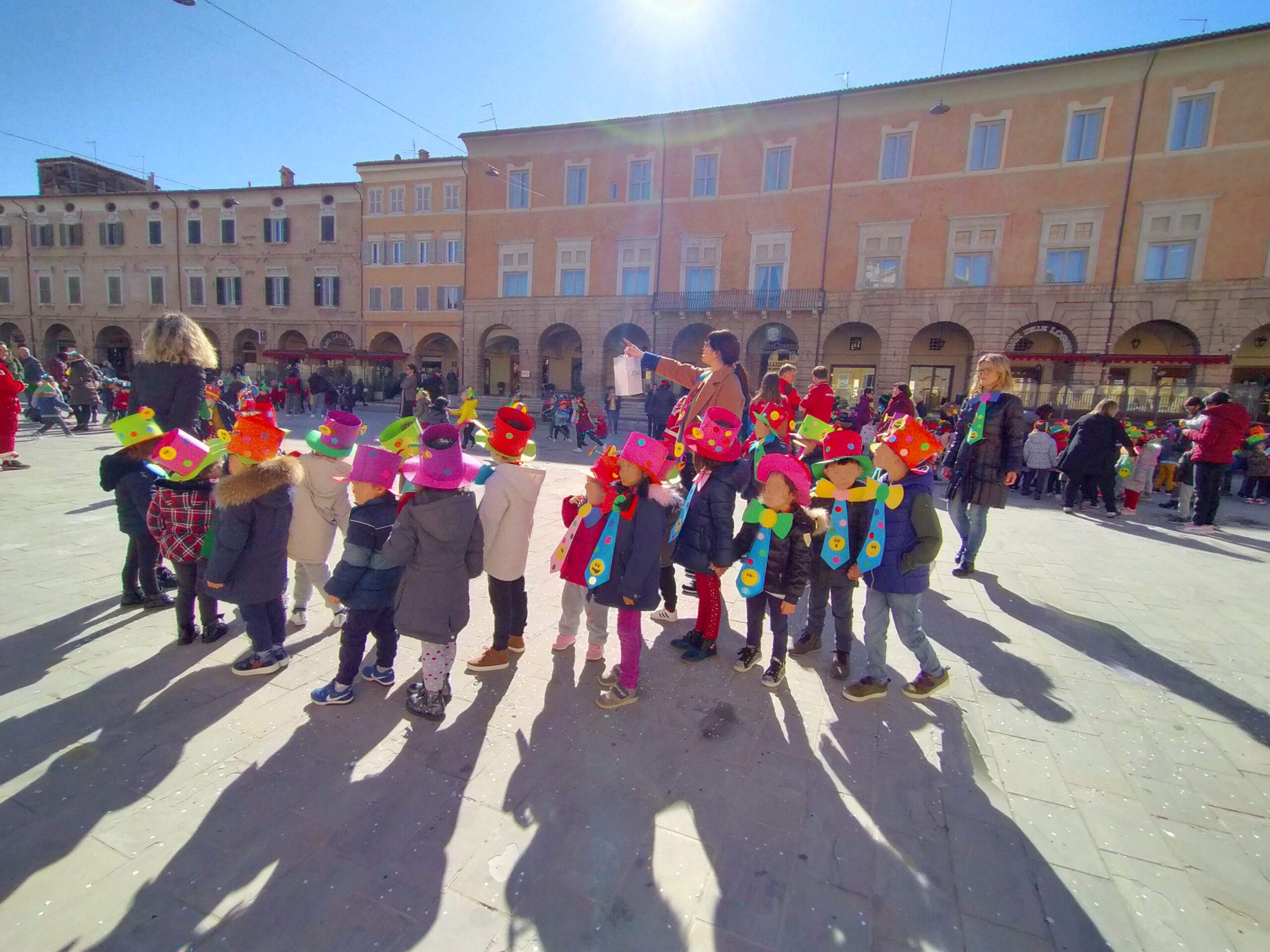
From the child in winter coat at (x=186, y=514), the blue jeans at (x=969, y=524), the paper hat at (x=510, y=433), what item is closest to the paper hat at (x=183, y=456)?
the child in winter coat at (x=186, y=514)

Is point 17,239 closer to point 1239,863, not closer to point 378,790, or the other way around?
point 378,790

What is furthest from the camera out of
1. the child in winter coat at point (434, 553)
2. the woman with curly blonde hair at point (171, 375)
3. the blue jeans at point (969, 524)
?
the blue jeans at point (969, 524)

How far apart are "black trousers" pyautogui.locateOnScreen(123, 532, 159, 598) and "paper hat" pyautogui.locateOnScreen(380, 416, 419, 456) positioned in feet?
5.51

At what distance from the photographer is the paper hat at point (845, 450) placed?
10.6ft

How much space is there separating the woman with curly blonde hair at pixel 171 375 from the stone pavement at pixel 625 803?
134 centimetres

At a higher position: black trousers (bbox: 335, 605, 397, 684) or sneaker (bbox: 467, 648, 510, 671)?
black trousers (bbox: 335, 605, 397, 684)

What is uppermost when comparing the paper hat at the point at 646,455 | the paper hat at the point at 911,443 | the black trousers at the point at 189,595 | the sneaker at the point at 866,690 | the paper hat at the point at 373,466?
the paper hat at the point at 911,443

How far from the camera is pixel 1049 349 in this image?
2188 centimetres

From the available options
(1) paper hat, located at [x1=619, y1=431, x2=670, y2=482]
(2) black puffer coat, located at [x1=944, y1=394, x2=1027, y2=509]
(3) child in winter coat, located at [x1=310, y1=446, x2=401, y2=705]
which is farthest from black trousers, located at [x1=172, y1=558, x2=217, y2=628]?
(2) black puffer coat, located at [x1=944, y1=394, x2=1027, y2=509]

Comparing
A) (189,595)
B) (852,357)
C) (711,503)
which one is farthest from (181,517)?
(852,357)

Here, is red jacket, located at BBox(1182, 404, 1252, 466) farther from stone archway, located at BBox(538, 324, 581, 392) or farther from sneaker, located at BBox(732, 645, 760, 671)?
stone archway, located at BBox(538, 324, 581, 392)

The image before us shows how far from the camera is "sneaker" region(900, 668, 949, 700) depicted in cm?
317

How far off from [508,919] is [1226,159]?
88.6 feet

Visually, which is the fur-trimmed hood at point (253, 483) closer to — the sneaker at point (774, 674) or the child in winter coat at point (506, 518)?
the child in winter coat at point (506, 518)
